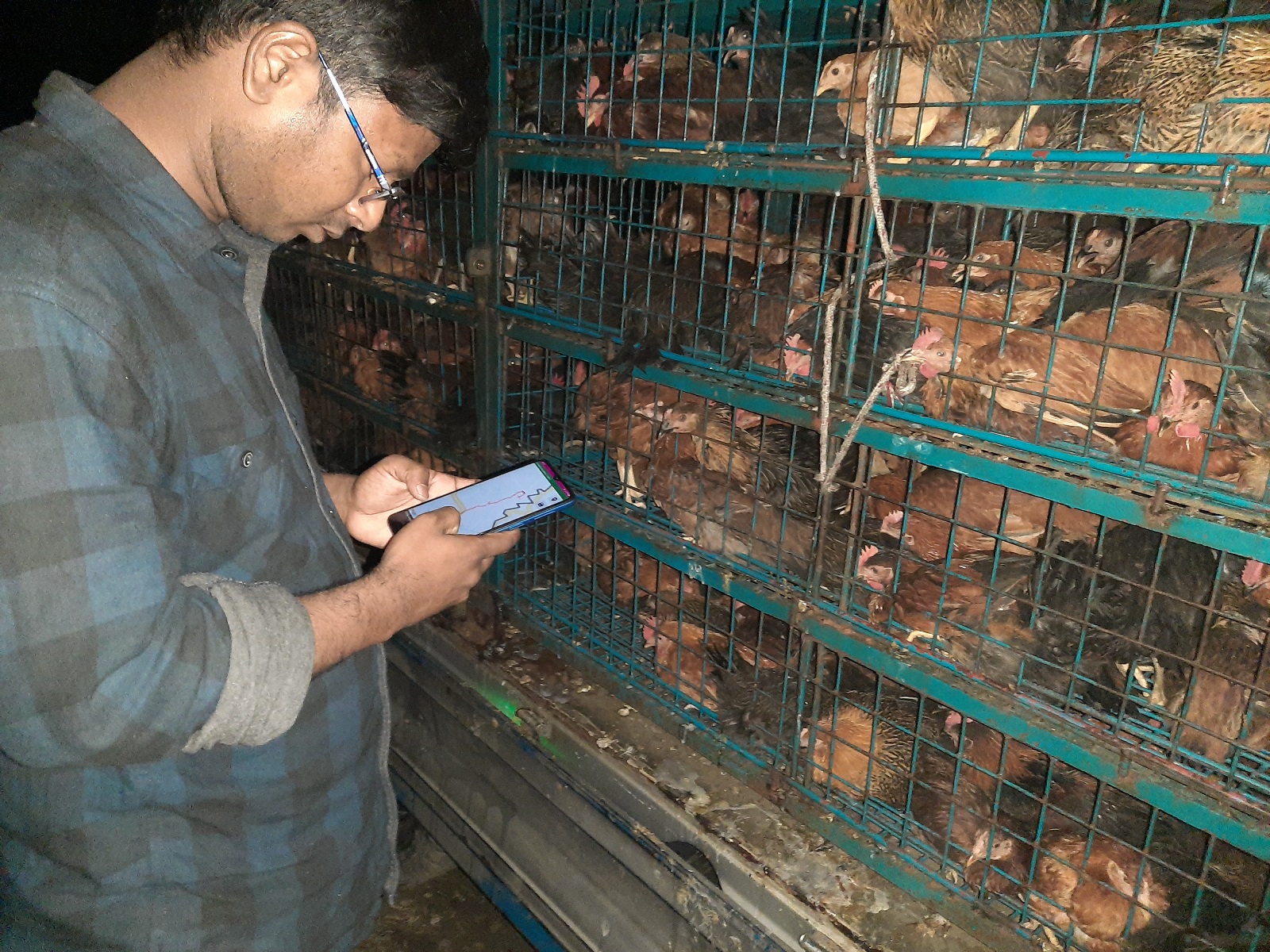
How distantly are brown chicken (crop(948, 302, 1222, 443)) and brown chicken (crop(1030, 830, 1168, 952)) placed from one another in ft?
3.23

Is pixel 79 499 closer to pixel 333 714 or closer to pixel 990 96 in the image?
pixel 333 714

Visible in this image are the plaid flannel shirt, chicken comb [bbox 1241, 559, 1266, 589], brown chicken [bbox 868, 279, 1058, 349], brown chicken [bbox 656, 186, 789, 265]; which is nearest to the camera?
the plaid flannel shirt

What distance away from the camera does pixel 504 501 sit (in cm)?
223

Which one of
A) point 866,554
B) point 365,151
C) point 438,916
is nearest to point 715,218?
point 866,554

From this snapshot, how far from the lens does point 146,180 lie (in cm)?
134

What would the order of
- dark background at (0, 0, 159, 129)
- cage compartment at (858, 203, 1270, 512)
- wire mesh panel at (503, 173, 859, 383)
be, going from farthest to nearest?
1. dark background at (0, 0, 159, 129)
2. wire mesh panel at (503, 173, 859, 383)
3. cage compartment at (858, 203, 1270, 512)

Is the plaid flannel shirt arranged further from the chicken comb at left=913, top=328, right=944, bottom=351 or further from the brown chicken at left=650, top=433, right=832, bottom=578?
the chicken comb at left=913, top=328, right=944, bottom=351

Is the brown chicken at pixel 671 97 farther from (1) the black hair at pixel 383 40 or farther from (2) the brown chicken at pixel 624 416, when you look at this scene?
(1) the black hair at pixel 383 40

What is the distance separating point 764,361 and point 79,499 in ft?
5.57

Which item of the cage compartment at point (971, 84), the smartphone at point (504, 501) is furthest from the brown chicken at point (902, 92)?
the smartphone at point (504, 501)

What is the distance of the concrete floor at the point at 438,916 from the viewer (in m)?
3.39

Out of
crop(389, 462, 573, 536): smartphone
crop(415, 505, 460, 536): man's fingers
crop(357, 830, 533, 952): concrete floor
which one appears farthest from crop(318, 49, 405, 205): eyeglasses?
crop(357, 830, 533, 952): concrete floor

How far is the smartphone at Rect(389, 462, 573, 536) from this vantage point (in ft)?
7.13

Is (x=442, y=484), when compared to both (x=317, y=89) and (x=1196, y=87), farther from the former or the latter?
(x=1196, y=87)
